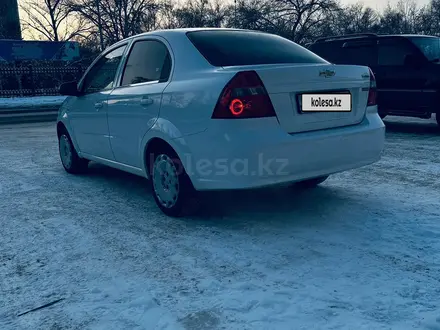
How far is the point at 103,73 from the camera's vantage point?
15.1 feet

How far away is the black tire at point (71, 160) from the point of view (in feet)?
17.6

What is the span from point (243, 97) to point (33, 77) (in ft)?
68.7

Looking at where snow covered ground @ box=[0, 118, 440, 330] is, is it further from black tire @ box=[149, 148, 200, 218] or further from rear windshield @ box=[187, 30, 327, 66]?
rear windshield @ box=[187, 30, 327, 66]

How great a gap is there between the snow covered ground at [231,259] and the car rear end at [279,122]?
0.46m

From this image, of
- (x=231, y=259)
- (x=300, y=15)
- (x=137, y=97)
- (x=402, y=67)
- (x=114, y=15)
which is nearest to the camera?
(x=231, y=259)

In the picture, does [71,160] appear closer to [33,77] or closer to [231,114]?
[231,114]

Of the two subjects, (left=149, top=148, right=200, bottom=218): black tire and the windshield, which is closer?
(left=149, top=148, right=200, bottom=218): black tire

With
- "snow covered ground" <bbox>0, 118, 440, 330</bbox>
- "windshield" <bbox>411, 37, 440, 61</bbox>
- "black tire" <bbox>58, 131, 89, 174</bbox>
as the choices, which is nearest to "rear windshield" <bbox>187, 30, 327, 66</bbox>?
"snow covered ground" <bbox>0, 118, 440, 330</bbox>

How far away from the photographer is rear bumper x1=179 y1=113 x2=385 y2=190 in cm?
295

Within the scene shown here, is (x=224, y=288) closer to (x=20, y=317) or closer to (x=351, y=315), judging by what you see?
(x=351, y=315)

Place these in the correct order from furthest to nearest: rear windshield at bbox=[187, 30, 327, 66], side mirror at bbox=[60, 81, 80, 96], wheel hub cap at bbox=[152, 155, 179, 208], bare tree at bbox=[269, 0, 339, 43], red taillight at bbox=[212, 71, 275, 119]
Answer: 1. bare tree at bbox=[269, 0, 339, 43]
2. side mirror at bbox=[60, 81, 80, 96]
3. wheel hub cap at bbox=[152, 155, 179, 208]
4. rear windshield at bbox=[187, 30, 327, 66]
5. red taillight at bbox=[212, 71, 275, 119]

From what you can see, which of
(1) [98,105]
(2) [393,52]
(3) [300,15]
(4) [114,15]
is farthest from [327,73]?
(3) [300,15]

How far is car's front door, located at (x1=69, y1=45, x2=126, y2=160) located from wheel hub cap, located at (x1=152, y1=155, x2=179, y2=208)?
879mm

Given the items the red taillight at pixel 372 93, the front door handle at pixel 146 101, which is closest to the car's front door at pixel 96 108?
the front door handle at pixel 146 101
